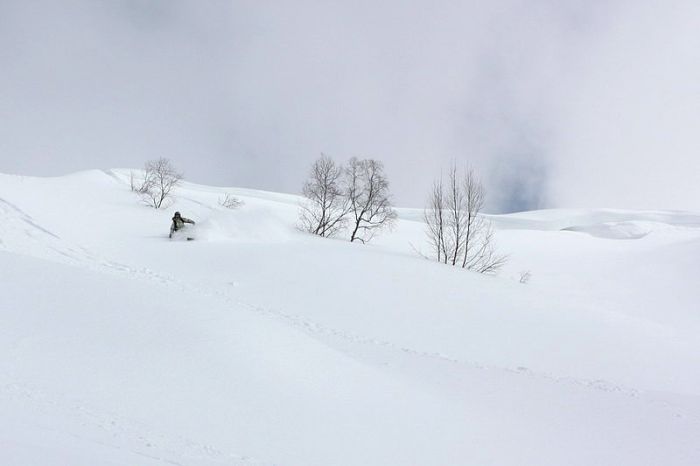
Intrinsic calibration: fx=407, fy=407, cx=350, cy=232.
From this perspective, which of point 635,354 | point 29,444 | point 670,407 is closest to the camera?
point 29,444

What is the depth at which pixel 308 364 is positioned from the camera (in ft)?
27.0

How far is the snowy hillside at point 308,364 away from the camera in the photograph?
17.4 ft

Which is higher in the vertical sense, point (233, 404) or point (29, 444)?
point (29, 444)

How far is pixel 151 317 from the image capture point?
27.6 ft

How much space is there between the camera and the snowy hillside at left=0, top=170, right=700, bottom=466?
530cm

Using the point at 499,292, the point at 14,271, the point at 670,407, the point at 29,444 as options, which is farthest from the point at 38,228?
the point at 670,407

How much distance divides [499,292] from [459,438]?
11.3 metres

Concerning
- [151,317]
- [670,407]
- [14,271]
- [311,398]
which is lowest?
[670,407]

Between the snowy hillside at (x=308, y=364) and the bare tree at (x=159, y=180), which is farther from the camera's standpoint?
the bare tree at (x=159, y=180)

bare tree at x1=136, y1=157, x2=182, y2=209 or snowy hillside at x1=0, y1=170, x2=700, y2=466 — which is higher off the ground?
bare tree at x1=136, y1=157, x2=182, y2=209

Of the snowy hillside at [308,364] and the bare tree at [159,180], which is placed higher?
the bare tree at [159,180]

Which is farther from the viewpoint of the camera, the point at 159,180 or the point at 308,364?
the point at 159,180

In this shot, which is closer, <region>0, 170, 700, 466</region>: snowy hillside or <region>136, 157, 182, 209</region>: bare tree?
<region>0, 170, 700, 466</region>: snowy hillside

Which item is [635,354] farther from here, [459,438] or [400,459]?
[400,459]
